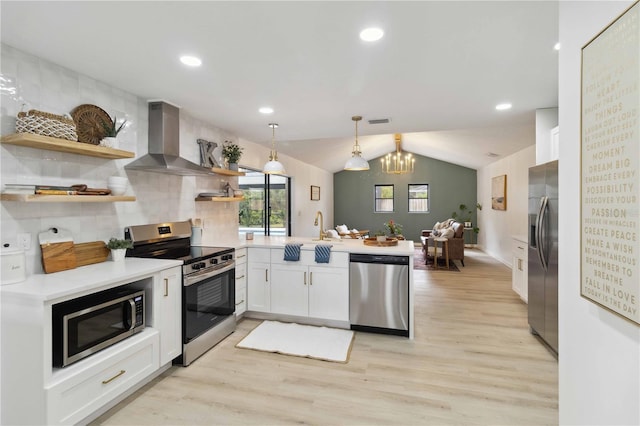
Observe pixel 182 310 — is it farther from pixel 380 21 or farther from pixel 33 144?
pixel 380 21

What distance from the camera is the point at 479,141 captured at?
6.87 meters

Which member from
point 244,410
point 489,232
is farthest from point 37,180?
point 489,232

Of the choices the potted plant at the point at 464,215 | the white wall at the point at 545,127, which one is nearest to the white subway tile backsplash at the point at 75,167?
the white wall at the point at 545,127

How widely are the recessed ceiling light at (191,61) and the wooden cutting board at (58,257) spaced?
1.60 meters

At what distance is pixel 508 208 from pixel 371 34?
265 inches

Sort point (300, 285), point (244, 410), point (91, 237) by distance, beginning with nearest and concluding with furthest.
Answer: point (244, 410)
point (91, 237)
point (300, 285)

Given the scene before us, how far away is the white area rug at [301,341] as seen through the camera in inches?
120

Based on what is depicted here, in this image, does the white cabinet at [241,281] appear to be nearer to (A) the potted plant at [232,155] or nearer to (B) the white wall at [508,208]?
(A) the potted plant at [232,155]

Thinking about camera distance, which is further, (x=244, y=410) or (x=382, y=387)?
(x=382, y=387)

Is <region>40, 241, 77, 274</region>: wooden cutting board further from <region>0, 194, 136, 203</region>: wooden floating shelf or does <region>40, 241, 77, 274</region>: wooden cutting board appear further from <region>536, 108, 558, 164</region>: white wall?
<region>536, 108, 558, 164</region>: white wall

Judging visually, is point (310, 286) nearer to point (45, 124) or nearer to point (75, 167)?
point (75, 167)

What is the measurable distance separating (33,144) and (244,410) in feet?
7.47

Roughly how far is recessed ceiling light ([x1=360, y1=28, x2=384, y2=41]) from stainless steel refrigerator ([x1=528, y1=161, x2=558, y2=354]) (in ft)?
6.72

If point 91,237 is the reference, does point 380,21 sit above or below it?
above
